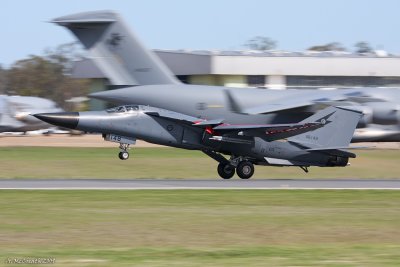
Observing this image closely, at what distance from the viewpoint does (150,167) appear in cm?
3478

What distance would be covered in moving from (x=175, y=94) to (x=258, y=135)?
27.3 feet

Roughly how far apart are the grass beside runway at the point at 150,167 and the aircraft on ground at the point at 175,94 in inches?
94.7

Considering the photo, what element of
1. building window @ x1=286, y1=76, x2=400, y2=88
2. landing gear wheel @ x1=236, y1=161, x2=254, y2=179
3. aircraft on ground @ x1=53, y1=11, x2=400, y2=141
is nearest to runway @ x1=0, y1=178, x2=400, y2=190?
landing gear wheel @ x1=236, y1=161, x2=254, y2=179

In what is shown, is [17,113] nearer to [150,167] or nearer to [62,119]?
[150,167]

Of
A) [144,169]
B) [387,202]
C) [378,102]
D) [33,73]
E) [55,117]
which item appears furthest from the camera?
[33,73]

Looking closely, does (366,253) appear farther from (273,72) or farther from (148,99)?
(273,72)

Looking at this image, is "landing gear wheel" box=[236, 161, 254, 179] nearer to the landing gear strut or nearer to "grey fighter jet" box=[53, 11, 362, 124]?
the landing gear strut

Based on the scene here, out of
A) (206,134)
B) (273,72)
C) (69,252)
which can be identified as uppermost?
(273,72)

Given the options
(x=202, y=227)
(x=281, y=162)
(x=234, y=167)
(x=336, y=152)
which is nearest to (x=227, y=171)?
(x=234, y=167)

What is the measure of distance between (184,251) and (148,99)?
23.1m

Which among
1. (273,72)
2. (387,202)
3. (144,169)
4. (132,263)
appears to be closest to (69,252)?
(132,263)

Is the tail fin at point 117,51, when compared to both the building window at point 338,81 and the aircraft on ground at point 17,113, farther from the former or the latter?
the building window at point 338,81

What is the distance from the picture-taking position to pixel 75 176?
30016 mm

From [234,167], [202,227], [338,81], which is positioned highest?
[338,81]
